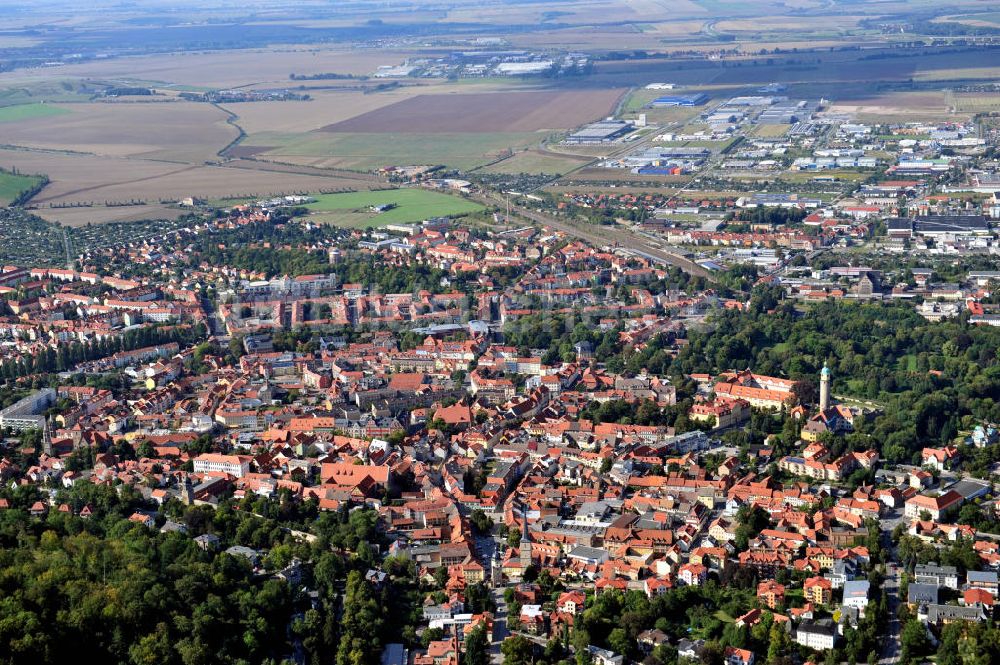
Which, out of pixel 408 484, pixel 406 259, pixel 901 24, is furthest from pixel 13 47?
pixel 408 484

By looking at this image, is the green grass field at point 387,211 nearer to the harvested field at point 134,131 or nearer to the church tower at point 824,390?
the harvested field at point 134,131

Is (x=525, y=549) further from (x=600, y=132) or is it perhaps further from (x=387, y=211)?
(x=600, y=132)

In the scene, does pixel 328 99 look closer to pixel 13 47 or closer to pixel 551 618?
pixel 13 47

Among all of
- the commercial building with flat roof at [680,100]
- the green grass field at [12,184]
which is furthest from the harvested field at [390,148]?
the green grass field at [12,184]

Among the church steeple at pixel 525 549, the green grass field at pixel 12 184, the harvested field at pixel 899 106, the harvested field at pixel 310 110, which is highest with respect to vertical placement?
the church steeple at pixel 525 549

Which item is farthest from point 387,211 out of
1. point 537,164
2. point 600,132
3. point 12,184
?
point 600,132
